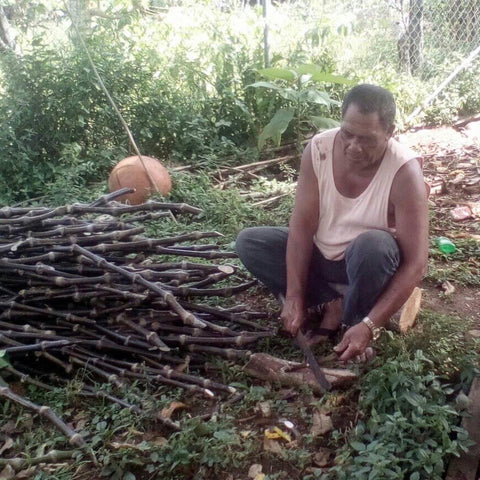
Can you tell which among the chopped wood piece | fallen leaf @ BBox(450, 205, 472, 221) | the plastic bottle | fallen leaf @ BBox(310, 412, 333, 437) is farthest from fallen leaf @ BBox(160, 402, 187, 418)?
fallen leaf @ BBox(450, 205, 472, 221)

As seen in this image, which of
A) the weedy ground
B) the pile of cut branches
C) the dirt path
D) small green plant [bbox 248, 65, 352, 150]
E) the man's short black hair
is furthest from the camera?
small green plant [bbox 248, 65, 352, 150]

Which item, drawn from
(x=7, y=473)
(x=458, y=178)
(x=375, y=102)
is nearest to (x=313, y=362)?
(x=375, y=102)

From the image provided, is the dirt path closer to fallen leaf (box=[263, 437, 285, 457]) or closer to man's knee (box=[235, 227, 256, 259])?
man's knee (box=[235, 227, 256, 259])

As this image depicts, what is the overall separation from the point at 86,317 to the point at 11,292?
435 millimetres

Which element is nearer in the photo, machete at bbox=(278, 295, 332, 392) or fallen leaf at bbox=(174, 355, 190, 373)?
machete at bbox=(278, 295, 332, 392)

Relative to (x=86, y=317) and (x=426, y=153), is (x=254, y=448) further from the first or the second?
(x=426, y=153)

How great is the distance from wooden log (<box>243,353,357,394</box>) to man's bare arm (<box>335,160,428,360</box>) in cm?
14

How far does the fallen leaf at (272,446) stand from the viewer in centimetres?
239

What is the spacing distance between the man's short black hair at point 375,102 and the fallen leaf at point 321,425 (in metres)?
1.30

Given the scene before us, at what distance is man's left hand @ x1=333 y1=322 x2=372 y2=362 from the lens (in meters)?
2.61

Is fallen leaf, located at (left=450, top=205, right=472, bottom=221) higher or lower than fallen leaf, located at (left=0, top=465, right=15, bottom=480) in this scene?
lower

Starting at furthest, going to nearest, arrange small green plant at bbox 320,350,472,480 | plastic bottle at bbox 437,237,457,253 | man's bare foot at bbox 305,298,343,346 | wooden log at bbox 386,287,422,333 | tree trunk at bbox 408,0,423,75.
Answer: tree trunk at bbox 408,0,423,75 → plastic bottle at bbox 437,237,457,253 → man's bare foot at bbox 305,298,343,346 → wooden log at bbox 386,287,422,333 → small green plant at bbox 320,350,472,480

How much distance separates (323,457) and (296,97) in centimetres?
433

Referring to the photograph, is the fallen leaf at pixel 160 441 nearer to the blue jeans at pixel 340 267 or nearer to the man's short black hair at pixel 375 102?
the blue jeans at pixel 340 267
